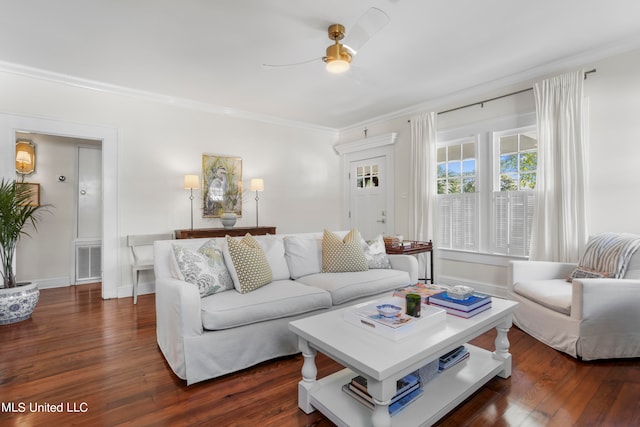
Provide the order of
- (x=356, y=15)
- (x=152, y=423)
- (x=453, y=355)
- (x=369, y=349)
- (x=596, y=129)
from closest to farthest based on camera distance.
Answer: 1. (x=369, y=349)
2. (x=152, y=423)
3. (x=453, y=355)
4. (x=356, y=15)
5. (x=596, y=129)

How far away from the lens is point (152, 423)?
1577 millimetres

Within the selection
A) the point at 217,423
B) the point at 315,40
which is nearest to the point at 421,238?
the point at 315,40

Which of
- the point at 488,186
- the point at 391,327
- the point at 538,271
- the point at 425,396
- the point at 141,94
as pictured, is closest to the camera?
the point at 391,327

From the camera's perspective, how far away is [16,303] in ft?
9.82

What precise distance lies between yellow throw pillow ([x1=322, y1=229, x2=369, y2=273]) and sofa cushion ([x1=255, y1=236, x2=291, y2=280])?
41cm

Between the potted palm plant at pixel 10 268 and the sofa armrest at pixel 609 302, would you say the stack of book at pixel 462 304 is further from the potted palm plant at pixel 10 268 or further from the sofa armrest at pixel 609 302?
the potted palm plant at pixel 10 268

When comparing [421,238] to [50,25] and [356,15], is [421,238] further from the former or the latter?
[50,25]

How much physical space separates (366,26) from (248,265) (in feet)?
6.26

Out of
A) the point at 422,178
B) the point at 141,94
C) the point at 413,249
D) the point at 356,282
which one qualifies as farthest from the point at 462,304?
→ the point at 141,94

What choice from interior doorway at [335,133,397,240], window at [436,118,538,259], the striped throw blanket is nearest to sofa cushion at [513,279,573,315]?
the striped throw blanket

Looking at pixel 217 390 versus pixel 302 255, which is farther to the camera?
pixel 302 255

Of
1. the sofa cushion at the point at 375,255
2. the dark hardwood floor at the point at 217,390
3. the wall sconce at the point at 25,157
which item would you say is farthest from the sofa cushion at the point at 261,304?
the wall sconce at the point at 25,157

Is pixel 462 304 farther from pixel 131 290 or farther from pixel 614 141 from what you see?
pixel 131 290

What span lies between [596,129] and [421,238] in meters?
2.21
